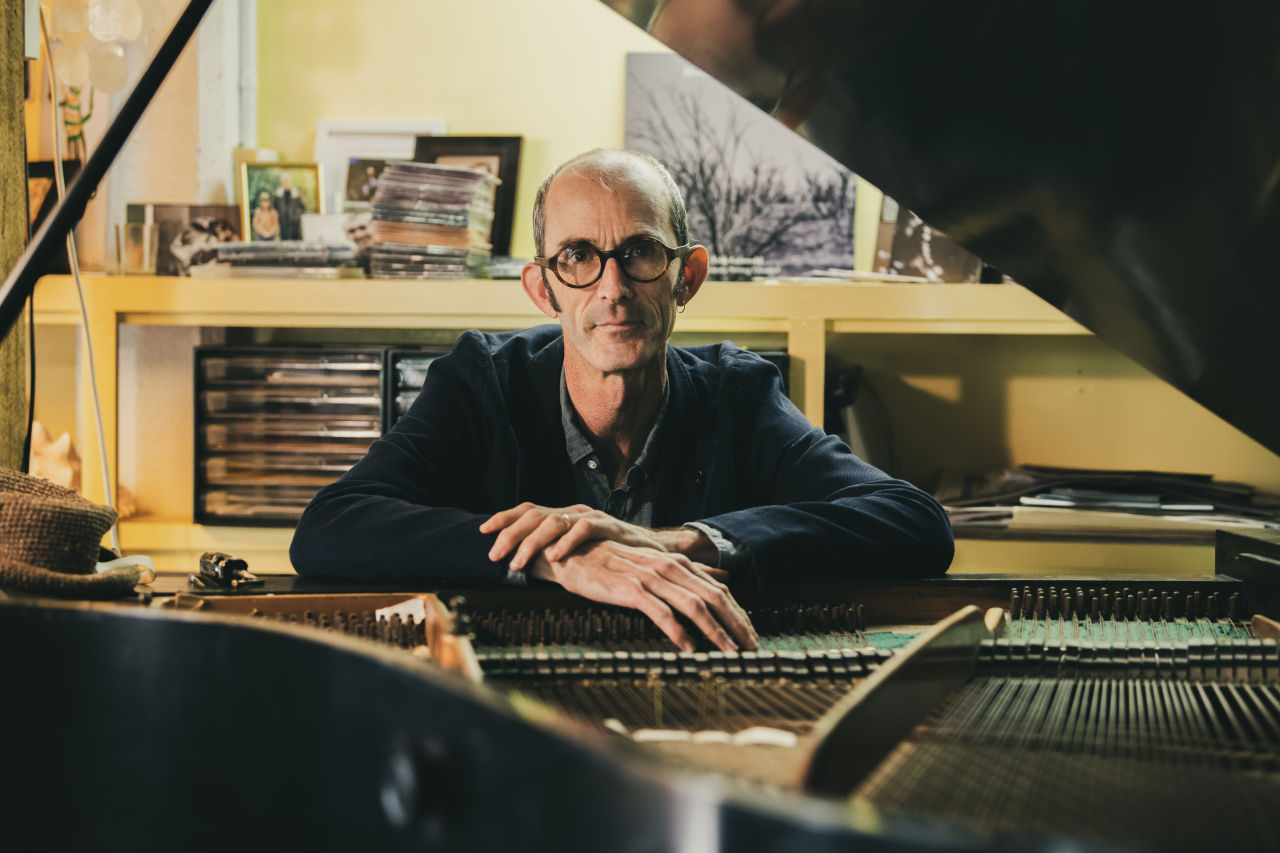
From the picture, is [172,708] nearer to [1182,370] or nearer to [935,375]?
[1182,370]

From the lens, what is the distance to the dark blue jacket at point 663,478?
142cm

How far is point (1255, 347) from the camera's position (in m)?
1.23

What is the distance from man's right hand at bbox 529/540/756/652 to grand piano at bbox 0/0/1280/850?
0.13 ft

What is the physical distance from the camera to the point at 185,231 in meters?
2.92

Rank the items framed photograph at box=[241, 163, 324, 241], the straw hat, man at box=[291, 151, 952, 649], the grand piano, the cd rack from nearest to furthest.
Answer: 1. the grand piano
2. the straw hat
3. man at box=[291, 151, 952, 649]
4. the cd rack
5. framed photograph at box=[241, 163, 324, 241]

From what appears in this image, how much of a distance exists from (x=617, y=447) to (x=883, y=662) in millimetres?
978

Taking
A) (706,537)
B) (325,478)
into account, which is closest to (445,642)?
(706,537)

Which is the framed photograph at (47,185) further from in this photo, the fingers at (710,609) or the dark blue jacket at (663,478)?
the fingers at (710,609)

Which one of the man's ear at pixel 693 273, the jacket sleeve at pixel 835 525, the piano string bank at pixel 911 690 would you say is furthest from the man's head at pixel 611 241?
the piano string bank at pixel 911 690

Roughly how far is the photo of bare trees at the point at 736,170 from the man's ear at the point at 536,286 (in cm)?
105

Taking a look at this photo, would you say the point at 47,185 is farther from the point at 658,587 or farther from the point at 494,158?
the point at 658,587

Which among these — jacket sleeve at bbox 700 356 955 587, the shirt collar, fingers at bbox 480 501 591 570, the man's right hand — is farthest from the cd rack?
the man's right hand

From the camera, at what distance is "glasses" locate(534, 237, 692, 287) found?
71.7 inches

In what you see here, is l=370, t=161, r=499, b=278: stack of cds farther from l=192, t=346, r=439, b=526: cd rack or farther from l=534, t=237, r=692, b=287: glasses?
l=534, t=237, r=692, b=287: glasses
